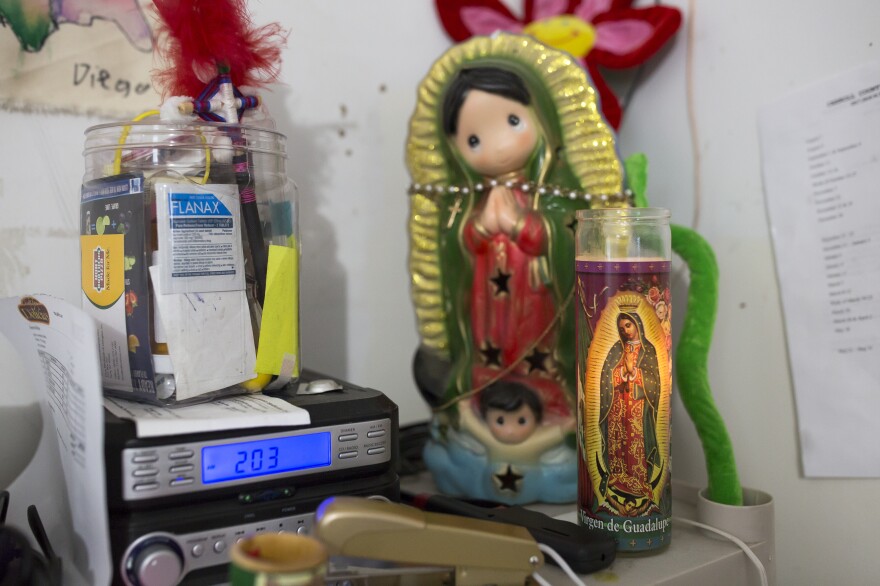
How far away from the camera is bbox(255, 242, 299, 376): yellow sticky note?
63 cm

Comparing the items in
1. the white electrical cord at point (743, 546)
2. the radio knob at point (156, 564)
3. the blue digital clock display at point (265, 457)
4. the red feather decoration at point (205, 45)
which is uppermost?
the red feather decoration at point (205, 45)

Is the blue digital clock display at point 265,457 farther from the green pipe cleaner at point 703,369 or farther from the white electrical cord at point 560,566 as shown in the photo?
the green pipe cleaner at point 703,369

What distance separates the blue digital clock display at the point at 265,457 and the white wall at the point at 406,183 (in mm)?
339

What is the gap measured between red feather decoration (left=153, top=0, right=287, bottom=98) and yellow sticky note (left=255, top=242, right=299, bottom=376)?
0.53 ft

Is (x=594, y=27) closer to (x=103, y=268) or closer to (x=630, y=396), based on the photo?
(x=630, y=396)

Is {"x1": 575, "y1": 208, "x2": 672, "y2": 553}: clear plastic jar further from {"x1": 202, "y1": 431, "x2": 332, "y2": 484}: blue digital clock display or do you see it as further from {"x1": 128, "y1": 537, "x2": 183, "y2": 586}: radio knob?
{"x1": 128, "y1": 537, "x2": 183, "y2": 586}: radio knob

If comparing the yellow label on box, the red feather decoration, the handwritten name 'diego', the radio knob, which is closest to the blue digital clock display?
the radio knob

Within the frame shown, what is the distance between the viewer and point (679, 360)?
0.74 metres

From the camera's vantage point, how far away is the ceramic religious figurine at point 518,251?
0.77 meters

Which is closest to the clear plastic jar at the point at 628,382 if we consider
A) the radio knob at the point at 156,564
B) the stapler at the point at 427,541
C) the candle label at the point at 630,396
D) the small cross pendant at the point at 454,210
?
the candle label at the point at 630,396

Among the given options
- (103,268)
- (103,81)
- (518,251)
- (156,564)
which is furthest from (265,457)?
(103,81)

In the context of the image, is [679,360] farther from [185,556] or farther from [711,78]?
[185,556]

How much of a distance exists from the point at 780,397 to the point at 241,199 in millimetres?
604

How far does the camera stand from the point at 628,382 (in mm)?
621
